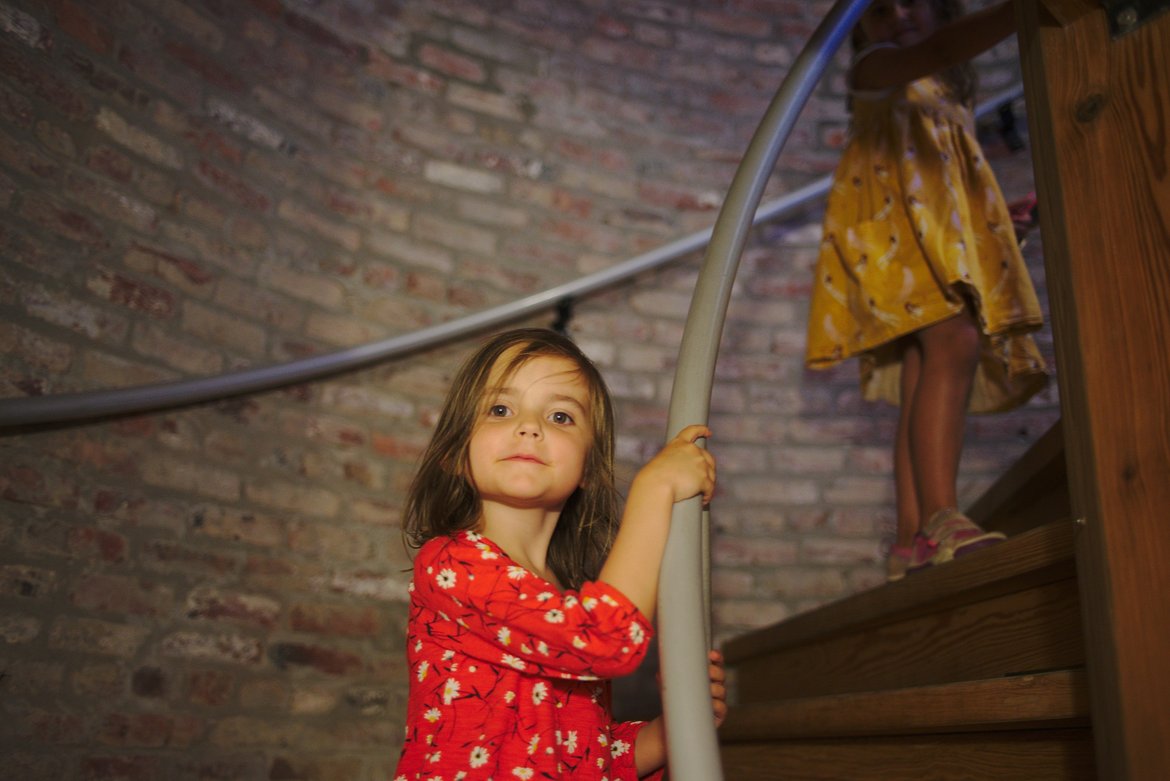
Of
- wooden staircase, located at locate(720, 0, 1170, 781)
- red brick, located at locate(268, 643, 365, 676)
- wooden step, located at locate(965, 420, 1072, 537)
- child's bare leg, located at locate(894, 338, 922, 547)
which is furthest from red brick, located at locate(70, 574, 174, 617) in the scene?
wooden step, located at locate(965, 420, 1072, 537)

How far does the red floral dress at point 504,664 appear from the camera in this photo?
3.44ft

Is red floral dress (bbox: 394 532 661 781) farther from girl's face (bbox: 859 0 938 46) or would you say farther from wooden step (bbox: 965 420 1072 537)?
girl's face (bbox: 859 0 938 46)

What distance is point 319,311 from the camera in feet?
7.76

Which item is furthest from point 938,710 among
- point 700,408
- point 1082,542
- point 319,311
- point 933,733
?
point 319,311

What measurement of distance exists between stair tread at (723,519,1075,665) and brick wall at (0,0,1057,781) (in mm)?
843

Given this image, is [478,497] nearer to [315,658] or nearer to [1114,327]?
[1114,327]

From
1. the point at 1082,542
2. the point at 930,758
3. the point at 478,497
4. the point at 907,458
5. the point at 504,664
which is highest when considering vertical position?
the point at 907,458

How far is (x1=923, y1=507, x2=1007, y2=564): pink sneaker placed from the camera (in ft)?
5.38

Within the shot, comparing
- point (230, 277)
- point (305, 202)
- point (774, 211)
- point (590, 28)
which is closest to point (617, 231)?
point (774, 211)

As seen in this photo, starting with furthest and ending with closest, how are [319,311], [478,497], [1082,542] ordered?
[319,311] → [478,497] → [1082,542]

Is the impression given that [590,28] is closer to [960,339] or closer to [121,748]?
[960,339]

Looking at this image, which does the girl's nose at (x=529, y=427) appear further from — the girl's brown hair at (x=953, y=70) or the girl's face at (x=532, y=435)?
the girl's brown hair at (x=953, y=70)

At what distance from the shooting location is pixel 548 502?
1291 millimetres

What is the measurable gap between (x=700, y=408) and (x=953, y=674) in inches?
24.2
